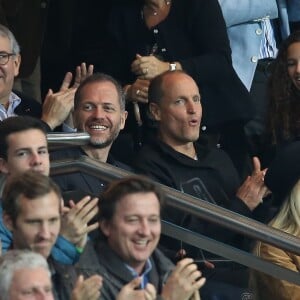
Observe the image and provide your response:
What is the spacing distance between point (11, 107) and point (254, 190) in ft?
4.92

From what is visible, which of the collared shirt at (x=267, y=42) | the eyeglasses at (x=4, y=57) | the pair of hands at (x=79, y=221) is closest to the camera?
the pair of hands at (x=79, y=221)

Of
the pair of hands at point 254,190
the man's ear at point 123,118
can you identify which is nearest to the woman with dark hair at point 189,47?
the man's ear at point 123,118

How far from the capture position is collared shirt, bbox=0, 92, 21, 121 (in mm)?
9320

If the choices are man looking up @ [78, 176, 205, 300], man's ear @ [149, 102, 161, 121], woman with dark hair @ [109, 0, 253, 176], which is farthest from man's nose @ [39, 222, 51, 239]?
woman with dark hair @ [109, 0, 253, 176]

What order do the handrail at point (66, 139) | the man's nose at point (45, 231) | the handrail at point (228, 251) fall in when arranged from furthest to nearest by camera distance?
the handrail at point (228, 251) < the handrail at point (66, 139) < the man's nose at point (45, 231)

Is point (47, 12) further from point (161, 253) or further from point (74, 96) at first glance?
point (161, 253)

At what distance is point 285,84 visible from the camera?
391 inches

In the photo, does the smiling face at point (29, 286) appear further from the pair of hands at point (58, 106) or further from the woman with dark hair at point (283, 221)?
the pair of hands at point (58, 106)

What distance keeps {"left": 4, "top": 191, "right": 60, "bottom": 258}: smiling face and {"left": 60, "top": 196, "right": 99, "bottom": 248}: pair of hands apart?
451 millimetres

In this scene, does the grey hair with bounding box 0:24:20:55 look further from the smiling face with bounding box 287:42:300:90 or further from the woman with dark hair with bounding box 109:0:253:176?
the smiling face with bounding box 287:42:300:90

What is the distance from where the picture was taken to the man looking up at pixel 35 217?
729 centimetres

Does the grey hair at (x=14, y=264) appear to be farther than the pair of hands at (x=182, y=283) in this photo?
No

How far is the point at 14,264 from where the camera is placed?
6.74m

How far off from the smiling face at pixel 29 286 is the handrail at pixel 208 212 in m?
1.41
